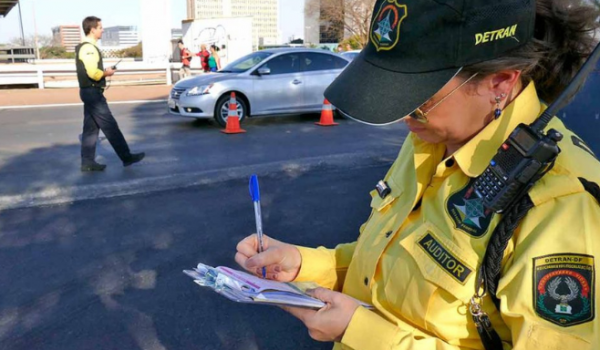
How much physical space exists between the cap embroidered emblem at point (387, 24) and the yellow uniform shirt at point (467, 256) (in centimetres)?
32

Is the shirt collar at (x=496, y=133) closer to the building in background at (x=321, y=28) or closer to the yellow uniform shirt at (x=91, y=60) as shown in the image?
the yellow uniform shirt at (x=91, y=60)

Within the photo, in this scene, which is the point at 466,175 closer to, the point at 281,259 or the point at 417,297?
the point at 417,297

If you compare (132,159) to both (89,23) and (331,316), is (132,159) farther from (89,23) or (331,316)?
(331,316)

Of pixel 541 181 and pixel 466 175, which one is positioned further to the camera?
pixel 466 175

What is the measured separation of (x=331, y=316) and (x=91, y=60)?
6447 millimetres

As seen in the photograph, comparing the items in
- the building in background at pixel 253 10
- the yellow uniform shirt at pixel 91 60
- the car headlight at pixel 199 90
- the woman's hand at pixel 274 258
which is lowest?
the car headlight at pixel 199 90

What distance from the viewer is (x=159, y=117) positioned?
12133mm

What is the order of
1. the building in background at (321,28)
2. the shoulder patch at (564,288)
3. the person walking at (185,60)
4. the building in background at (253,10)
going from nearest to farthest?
the shoulder patch at (564,288), the person walking at (185,60), the building in background at (321,28), the building in background at (253,10)

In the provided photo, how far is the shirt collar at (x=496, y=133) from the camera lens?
4.15 feet

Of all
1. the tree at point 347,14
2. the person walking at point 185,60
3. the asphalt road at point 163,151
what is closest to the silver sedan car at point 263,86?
the asphalt road at point 163,151

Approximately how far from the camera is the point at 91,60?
22.4 ft

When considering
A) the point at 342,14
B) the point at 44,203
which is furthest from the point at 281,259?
the point at 342,14

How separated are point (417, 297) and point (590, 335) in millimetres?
381

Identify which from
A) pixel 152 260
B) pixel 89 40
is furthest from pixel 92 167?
pixel 152 260
